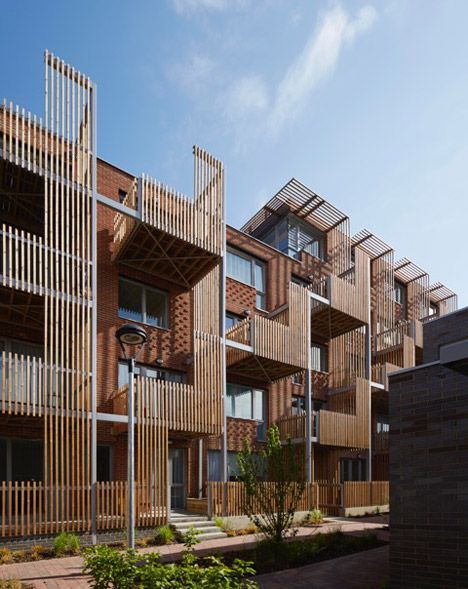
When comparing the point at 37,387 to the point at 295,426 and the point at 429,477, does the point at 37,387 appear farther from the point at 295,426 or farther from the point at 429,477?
the point at 295,426

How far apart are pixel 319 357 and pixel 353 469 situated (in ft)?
19.0

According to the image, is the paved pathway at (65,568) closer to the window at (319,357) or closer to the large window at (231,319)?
the large window at (231,319)

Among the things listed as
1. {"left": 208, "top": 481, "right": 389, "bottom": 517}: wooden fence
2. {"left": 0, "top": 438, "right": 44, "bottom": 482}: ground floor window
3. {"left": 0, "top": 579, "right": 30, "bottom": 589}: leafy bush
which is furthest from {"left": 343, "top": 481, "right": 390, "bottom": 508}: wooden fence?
{"left": 0, "top": 579, "right": 30, "bottom": 589}: leafy bush

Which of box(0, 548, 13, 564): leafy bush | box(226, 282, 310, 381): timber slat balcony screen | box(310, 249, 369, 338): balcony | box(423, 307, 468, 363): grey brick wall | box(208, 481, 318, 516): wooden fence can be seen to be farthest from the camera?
box(310, 249, 369, 338): balcony

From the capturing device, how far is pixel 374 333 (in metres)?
30.5

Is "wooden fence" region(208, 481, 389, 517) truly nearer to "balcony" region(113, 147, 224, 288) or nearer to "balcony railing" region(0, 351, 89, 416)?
"balcony railing" region(0, 351, 89, 416)

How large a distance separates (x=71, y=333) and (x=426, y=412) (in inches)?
384

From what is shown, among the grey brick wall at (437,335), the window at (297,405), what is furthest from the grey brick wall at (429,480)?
the window at (297,405)

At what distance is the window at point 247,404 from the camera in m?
21.8

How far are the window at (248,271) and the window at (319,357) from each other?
3.83m

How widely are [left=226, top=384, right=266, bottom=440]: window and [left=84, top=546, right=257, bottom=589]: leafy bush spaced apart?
50.7 feet

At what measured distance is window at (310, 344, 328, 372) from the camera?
26062mm

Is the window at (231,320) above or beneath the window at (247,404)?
above

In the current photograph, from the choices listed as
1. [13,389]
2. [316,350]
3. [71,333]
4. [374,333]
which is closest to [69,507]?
[13,389]
